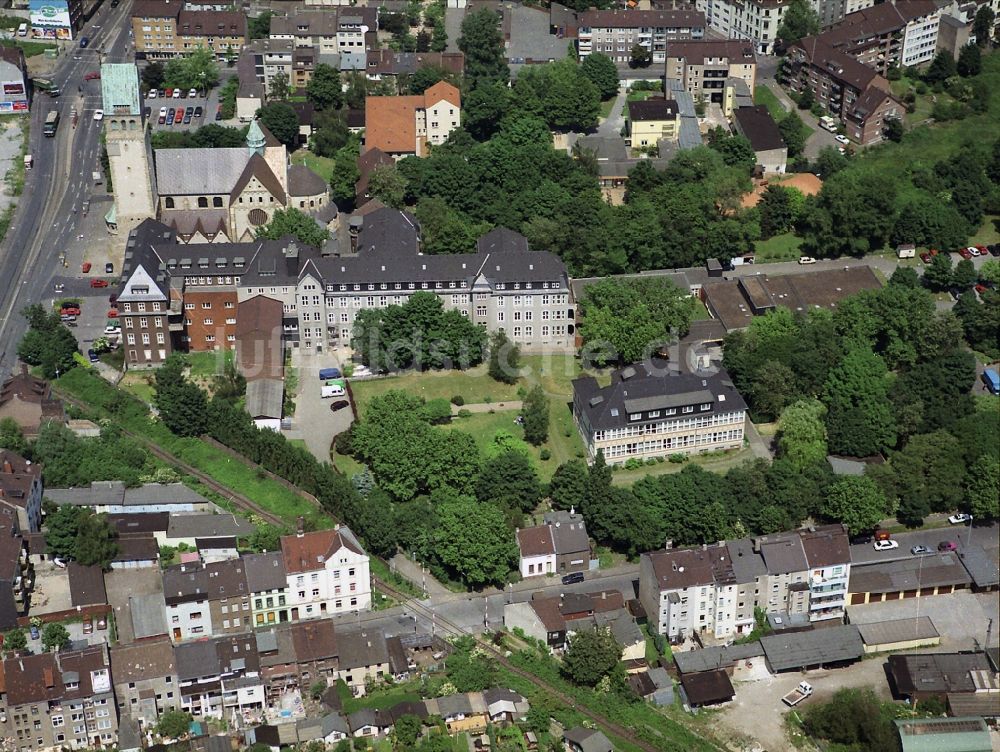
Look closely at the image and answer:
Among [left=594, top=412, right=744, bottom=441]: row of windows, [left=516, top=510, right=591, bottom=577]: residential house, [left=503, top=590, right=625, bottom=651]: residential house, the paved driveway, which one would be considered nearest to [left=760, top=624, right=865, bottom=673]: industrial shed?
[left=503, top=590, right=625, bottom=651]: residential house

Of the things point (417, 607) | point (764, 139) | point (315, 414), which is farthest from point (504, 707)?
point (764, 139)

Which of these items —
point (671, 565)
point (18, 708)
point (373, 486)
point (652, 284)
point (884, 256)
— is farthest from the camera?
point (884, 256)

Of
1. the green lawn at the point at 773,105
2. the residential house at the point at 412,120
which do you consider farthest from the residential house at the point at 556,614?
the green lawn at the point at 773,105

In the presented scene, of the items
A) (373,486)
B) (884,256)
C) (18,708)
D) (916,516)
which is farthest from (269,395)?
(884,256)

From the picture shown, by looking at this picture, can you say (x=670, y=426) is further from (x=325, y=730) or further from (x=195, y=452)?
(x=325, y=730)

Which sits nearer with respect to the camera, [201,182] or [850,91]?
[201,182]

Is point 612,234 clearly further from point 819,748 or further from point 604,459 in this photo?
point 819,748
